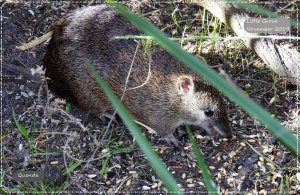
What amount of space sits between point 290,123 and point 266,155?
43 centimetres

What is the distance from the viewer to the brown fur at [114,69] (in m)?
4.62

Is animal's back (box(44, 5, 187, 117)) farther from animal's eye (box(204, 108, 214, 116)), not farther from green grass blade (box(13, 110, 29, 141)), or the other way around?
green grass blade (box(13, 110, 29, 141))

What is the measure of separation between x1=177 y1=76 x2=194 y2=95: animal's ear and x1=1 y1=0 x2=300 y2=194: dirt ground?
441 millimetres

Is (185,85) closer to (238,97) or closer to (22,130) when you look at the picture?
(22,130)

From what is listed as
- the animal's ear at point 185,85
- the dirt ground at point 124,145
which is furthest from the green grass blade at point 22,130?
the animal's ear at point 185,85

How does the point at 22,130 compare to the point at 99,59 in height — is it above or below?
below

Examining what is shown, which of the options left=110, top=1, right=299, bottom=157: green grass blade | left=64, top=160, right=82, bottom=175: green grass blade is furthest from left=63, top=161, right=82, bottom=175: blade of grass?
left=110, top=1, right=299, bottom=157: green grass blade

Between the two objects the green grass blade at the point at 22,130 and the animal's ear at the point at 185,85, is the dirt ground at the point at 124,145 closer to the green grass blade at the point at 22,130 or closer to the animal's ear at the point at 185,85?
the green grass blade at the point at 22,130

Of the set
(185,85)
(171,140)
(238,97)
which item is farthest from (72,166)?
(238,97)

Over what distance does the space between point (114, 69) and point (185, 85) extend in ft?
2.17

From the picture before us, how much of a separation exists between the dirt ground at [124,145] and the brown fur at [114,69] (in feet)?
0.60

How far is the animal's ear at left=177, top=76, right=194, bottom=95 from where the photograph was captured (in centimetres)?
445

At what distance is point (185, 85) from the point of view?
4.51m

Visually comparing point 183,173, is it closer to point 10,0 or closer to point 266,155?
point 266,155
